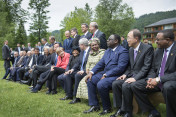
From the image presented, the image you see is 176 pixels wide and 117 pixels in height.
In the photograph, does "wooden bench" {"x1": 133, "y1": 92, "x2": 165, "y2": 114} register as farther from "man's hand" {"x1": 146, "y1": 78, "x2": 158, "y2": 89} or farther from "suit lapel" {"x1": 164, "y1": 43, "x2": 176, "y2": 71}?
"suit lapel" {"x1": 164, "y1": 43, "x2": 176, "y2": 71}

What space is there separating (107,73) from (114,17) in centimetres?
2950

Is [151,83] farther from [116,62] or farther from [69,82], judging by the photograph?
[69,82]

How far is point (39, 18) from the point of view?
1273 inches

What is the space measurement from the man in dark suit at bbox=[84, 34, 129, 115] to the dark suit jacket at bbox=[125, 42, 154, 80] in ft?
0.91

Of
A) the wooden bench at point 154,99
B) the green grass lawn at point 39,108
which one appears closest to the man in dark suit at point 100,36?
the green grass lawn at point 39,108

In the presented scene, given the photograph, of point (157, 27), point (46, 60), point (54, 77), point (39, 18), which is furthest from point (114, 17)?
point (157, 27)

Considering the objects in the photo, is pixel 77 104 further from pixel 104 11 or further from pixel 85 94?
pixel 104 11

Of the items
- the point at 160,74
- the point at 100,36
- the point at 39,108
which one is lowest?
the point at 39,108

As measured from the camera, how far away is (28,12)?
33.2 metres

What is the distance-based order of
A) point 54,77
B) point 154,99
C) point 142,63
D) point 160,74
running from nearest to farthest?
point 160,74 < point 154,99 < point 142,63 < point 54,77

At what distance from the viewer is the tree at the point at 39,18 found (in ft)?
106

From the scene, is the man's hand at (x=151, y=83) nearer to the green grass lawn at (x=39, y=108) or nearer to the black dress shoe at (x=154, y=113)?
the black dress shoe at (x=154, y=113)

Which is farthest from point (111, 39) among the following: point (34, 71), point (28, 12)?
point (28, 12)

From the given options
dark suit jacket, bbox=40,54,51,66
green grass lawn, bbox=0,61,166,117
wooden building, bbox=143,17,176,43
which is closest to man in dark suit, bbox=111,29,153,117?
green grass lawn, bbox=0,61,166,117
